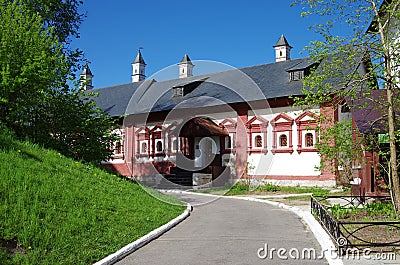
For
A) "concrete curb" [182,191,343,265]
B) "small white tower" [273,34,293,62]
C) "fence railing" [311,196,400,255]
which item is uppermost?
"small white tower" [273,34,293,62]

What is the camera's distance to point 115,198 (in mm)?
10867

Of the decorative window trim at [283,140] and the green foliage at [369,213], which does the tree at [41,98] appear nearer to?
the green foliage at [369,213]

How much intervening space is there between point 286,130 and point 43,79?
50.1 ft

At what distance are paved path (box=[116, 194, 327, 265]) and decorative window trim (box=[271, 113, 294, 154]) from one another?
11.7m

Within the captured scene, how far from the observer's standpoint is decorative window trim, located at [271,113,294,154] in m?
24.8

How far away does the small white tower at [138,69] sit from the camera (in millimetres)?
48812

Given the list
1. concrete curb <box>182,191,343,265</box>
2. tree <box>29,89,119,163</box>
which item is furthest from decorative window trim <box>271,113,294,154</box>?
tree <box>29,89,119,163</box>

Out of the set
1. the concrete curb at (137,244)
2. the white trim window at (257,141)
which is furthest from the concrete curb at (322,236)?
the white trim window at (257,141)

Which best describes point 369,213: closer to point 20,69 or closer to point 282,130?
point 20,69

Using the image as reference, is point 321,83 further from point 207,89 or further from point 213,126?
point 207,89

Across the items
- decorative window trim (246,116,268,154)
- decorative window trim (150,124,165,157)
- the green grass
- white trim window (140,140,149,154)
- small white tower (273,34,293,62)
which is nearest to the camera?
the green grass

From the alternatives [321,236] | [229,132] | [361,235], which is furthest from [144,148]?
[361,235]

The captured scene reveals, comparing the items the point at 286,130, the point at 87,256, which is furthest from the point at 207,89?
the point at 87,256

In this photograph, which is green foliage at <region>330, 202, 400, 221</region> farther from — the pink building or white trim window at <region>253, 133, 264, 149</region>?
white trim window at <region>253, 133, 264, 149</region>
